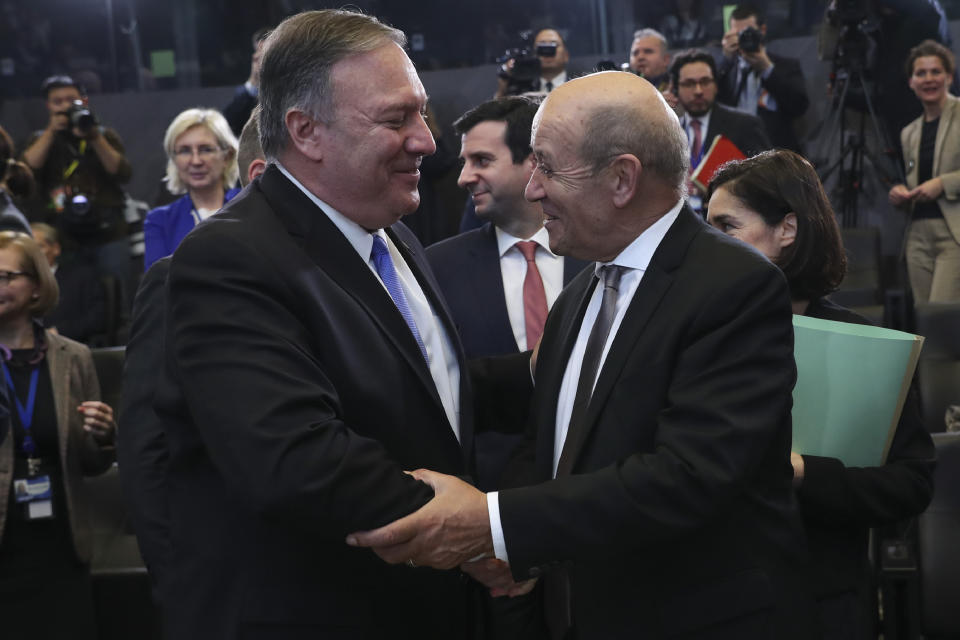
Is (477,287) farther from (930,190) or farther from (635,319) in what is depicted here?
(930,190)

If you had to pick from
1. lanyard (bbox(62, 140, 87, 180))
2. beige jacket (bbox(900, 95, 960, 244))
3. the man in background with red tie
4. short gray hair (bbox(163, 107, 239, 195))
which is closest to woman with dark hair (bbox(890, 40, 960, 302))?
beige jacket (bbox(900, 95, 960, 244))

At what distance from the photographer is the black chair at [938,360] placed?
3643 millimetres

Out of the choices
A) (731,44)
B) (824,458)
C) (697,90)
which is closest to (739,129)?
(697,90)

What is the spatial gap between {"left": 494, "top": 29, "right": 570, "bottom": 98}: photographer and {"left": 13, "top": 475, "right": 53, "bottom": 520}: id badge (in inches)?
101

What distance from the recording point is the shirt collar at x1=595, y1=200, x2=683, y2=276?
5.98 ft

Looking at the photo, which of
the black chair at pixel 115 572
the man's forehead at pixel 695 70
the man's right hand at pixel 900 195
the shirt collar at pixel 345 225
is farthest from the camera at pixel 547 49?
the shirt collar at pixel 345 225

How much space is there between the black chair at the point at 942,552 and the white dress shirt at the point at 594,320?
1298 mm

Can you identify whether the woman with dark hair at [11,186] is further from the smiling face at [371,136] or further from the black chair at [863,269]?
the black chair at [863,269]

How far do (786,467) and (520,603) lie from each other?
0.61 metres

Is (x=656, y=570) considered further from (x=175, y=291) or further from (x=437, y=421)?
(x=175, y=291)

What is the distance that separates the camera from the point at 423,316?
6.63ft

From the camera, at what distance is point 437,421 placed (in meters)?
1.85

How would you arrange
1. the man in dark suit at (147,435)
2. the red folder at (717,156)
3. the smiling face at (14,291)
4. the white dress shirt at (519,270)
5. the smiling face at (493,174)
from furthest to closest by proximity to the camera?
the red folder at (717,156), the smiling face at (14,291), the smiling face at (493,174), the white dress shirt at (519,270), the man in dark suit at (147,435)

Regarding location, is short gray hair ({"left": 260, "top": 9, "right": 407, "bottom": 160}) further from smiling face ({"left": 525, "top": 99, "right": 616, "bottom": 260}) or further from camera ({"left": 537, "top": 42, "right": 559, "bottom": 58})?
camera ({"left": 537, "top": 42, "right": 559, "bottom": 58})
